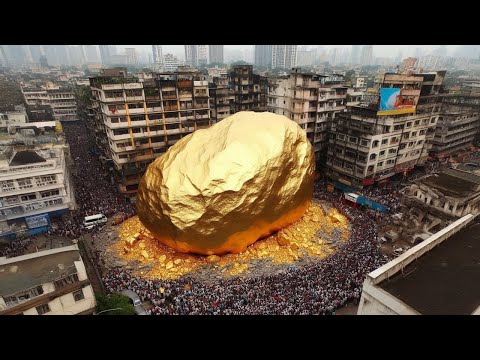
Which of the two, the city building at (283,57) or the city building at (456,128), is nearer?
the city building at (456,128)

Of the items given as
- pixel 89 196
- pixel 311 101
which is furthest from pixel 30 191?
pixel 311 101

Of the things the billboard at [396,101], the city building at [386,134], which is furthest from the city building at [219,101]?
the billboard at [396,101]

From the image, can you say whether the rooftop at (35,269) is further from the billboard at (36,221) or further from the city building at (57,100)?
the city building at (57,100)

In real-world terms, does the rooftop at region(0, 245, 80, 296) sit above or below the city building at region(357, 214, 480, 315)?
below

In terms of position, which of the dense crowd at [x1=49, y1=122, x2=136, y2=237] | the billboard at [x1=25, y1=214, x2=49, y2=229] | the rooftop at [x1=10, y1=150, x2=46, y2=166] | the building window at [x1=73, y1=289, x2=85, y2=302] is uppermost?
the rooftop at [x1=10, y1=150, x2=46, y2=166]

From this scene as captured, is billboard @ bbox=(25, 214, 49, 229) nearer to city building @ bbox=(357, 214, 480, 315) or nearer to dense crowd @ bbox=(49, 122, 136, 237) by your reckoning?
dense crowd @ bbox=(49, 122, 136, 237)

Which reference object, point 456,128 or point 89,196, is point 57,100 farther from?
point 456,128

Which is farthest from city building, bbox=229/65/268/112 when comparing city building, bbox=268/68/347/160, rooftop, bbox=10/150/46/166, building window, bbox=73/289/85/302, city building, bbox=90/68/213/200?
building window, bbox=73/289/85/302
